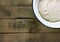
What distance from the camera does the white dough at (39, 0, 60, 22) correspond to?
104 cm

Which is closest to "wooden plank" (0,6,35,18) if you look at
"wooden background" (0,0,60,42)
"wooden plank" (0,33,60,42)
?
"wooden background" (0,0,60,42)

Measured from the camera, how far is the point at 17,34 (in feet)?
3.24

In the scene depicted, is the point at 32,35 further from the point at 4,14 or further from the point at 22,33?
the point at 4,14

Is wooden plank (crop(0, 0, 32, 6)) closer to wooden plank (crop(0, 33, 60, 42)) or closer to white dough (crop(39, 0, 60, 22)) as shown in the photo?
white dough (crop(39, 0, 60, 22))

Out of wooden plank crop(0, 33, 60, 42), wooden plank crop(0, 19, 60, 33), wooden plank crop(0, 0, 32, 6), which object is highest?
wooden plank crop(0, 0, 32, 6)

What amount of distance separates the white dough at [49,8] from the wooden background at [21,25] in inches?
2.9

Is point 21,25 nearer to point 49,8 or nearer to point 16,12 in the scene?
point 16,12

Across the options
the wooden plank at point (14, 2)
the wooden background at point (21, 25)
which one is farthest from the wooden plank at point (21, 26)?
the wooden plank at point (14, 2)

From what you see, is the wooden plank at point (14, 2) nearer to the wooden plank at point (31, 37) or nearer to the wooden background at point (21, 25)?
the wooden background at point (21, 25)

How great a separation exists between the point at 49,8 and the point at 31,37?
23cm

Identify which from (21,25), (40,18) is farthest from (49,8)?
(21,25)

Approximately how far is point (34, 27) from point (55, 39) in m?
0.16

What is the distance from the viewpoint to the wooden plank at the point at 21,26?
989 mm

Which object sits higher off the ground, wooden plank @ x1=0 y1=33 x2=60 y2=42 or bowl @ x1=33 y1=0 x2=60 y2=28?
bowl @ x1=33 y1=0 x2=60 y2=28
